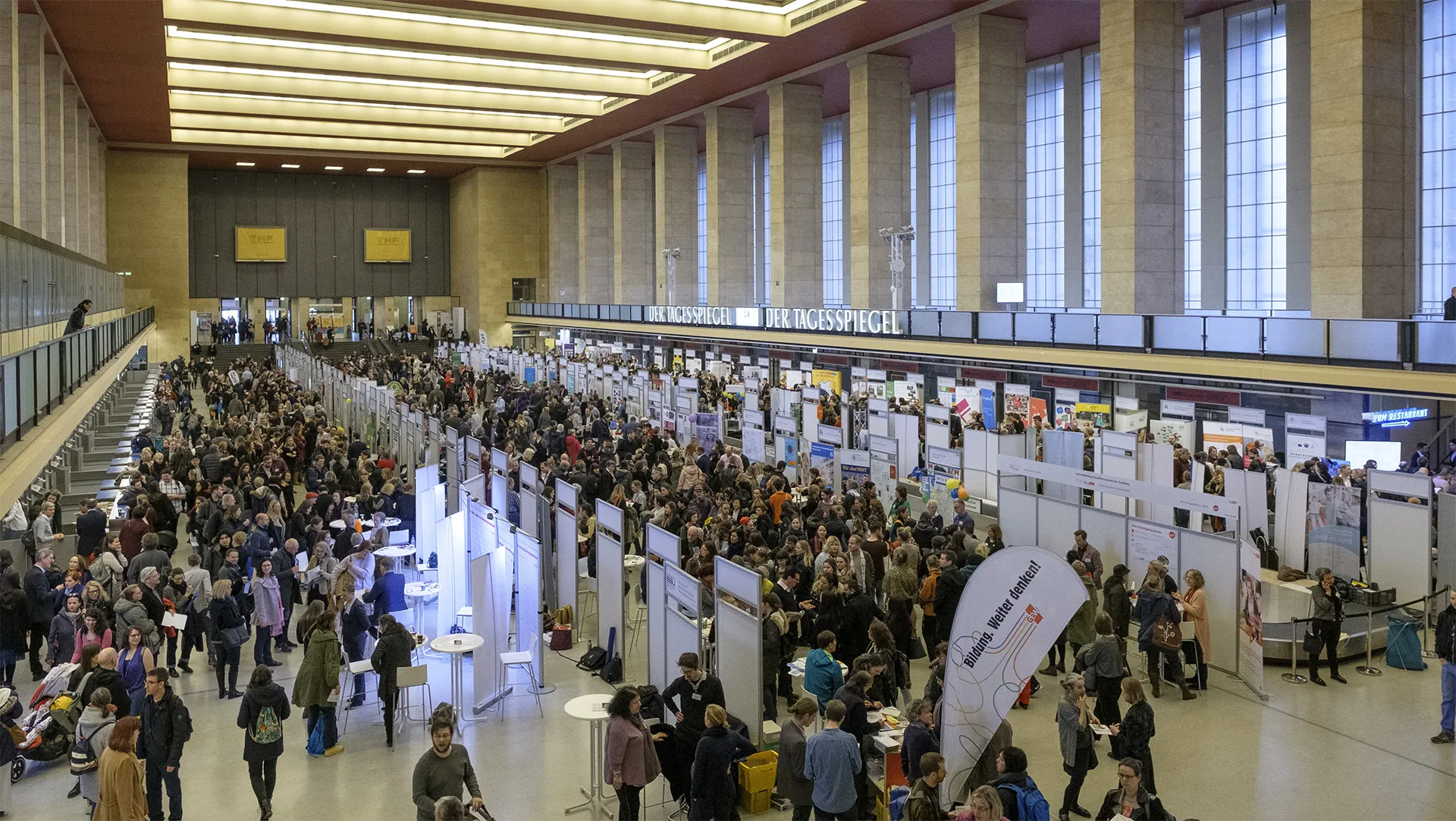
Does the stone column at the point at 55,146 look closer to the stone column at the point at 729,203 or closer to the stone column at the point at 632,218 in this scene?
the stone column at the point at 729,203

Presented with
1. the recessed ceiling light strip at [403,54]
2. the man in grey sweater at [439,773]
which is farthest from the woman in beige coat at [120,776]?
the recessed ceiling light strip at [403,54]

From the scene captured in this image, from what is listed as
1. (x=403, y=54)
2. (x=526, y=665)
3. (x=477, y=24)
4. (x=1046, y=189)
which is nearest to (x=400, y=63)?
(x=403, y=54)

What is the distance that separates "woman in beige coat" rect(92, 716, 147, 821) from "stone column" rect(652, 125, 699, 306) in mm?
37906

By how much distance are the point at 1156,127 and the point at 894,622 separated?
17098 millimetres

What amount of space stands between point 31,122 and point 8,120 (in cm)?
423

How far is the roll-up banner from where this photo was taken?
6.70m

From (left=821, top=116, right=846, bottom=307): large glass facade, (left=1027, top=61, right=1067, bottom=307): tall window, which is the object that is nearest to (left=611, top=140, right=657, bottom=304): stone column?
(left=821, top=116, right=846, bottom=307): large glass facade

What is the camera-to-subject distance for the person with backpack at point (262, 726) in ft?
26.3

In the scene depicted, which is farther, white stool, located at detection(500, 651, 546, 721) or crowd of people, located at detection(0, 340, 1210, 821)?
white stool, located at detection(500, 651, 546, 721)

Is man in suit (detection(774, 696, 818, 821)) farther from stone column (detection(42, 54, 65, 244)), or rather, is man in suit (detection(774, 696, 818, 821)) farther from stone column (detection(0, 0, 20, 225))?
stone column (detection(42, 54, 65, 244))

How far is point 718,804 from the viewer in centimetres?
762

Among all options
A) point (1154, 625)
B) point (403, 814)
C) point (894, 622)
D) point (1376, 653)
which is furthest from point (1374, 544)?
point (403, 814)

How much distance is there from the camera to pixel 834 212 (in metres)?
42.4

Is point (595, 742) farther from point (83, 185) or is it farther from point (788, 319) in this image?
point (83, 185)
